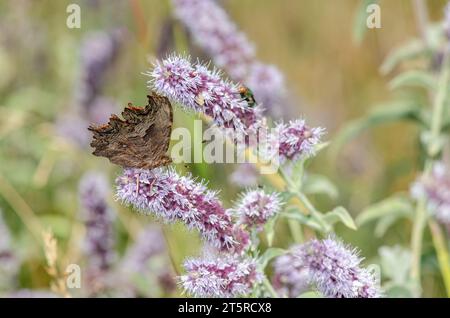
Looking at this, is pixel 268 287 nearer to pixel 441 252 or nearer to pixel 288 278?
pixel 288 278

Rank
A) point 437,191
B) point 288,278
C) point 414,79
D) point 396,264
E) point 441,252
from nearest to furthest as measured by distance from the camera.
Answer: point 288,278 < point 437,191 < point 396,264 < point 441,252 < point 414,79

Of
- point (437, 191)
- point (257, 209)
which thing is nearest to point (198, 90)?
point (257, 209)

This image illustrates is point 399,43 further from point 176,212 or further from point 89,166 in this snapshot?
point 176,212

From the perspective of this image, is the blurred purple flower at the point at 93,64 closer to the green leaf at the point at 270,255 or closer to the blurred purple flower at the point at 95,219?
the blurred purple flower at the point at 95,219

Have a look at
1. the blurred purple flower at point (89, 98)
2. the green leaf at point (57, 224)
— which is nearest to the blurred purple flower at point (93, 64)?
the blurred purple flower at point (89, 98)

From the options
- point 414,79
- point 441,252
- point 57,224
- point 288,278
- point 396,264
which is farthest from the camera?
point 57,224
